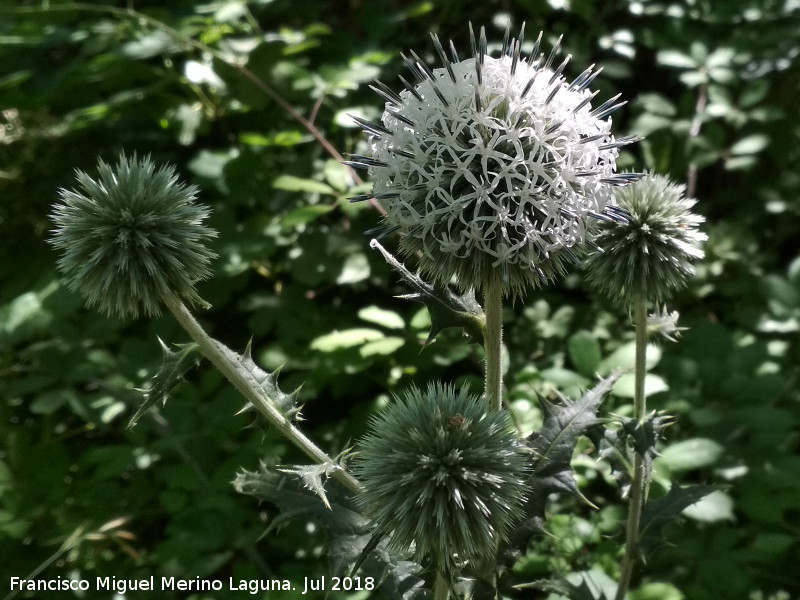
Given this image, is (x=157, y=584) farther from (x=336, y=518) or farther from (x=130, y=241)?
(x=130, y=241)

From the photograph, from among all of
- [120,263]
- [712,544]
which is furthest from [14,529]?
[712,544]

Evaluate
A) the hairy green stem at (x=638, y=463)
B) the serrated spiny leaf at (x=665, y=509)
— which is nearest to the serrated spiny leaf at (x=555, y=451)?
the hairy green stem at (x=638, y=463)

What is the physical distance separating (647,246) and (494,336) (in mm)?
504

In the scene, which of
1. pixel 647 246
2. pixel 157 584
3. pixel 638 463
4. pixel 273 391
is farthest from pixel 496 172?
pixel 157 584

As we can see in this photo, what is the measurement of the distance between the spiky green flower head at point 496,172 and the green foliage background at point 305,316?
701mm

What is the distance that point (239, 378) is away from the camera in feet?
4.33

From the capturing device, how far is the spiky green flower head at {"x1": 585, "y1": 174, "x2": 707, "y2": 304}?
5.26 feet

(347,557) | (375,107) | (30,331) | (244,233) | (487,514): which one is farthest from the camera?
(375,107)

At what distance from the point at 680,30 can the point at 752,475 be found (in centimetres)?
175

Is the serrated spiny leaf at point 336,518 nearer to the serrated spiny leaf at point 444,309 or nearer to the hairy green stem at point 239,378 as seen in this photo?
the hairy green stem at point 239,378

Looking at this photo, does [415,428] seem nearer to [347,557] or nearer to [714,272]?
[347,557]

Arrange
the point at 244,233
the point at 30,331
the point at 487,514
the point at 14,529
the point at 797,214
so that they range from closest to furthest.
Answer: the point at 487,514 < the point at 14,529 < the point at 30,331 < the point at 244,233 < the point at 797,214

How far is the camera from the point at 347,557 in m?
1.43

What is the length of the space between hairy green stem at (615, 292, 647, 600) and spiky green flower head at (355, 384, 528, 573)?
0.47 m
